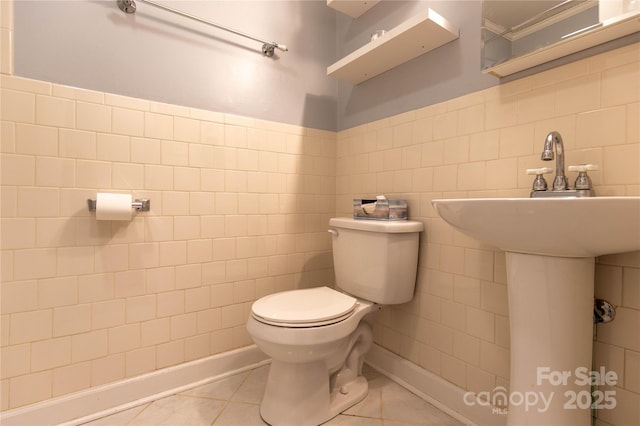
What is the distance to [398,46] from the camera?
4.58 feet

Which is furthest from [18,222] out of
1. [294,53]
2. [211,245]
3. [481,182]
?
[481,182]

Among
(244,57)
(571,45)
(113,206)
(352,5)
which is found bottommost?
(113,206)

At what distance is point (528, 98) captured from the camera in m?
1.10

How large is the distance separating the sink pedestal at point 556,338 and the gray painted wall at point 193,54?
1.39 meters

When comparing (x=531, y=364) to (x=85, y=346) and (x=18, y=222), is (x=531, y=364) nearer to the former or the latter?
(x=85, y=346)

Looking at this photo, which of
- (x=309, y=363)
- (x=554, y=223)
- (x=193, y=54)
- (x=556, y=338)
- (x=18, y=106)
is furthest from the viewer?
(x=193, y=54)

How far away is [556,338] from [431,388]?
0.68m

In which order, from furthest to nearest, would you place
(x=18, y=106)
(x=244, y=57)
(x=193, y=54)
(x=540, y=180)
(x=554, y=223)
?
(x=244, y=57)
(x=193, y=54)
(x=18, y=106)
(x=540, y=180)
(x=554, y=223)

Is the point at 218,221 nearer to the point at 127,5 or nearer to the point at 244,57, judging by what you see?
the point at 244,57

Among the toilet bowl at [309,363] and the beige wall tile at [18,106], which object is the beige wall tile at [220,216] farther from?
the toilet bowl at [309,363]

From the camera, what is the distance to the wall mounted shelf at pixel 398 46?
4.08ft

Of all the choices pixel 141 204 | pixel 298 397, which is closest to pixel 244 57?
pixel 141 204

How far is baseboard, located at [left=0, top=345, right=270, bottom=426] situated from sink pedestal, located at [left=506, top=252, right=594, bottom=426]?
1.24 m

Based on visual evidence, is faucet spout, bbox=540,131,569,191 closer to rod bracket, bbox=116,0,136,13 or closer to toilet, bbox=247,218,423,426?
toilet, bbox=247,218,423,426
